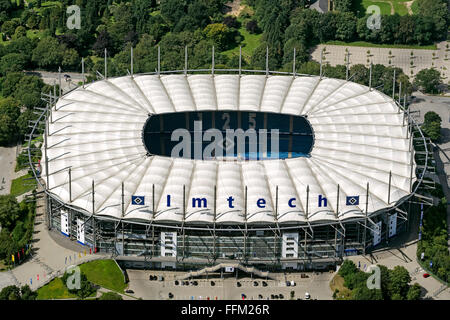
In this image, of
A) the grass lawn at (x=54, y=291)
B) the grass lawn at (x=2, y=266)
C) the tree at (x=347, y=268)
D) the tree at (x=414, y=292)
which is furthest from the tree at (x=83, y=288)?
the tree at (x=414, y=292)

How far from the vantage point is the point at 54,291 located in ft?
607

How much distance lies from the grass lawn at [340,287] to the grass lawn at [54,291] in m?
50.4

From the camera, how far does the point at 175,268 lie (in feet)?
644

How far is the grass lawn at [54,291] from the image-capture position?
18350cm

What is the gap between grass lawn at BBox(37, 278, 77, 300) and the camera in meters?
184

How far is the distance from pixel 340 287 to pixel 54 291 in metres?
55.4

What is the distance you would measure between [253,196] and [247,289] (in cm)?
1861

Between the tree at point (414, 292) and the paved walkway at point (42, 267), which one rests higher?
the paved walkway at point (42, 267)

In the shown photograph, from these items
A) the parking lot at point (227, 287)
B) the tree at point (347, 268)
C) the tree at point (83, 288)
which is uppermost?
the tree at point (347, 268)

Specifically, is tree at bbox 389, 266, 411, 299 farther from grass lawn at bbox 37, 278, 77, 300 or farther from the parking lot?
grass lawn at bbox 37, 278, 77, 300

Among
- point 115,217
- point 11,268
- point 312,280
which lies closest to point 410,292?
point 312,280

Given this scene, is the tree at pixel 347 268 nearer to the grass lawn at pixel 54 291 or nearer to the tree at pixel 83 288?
the tree at pixel 83 288

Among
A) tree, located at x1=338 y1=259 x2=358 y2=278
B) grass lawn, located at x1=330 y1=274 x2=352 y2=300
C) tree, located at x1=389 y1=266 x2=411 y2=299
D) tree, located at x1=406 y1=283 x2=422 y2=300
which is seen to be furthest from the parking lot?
tree, located at x1=406 y1=283 x2=422 y2=300

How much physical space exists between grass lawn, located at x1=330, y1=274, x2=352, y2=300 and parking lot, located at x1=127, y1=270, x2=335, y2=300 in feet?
4.29
